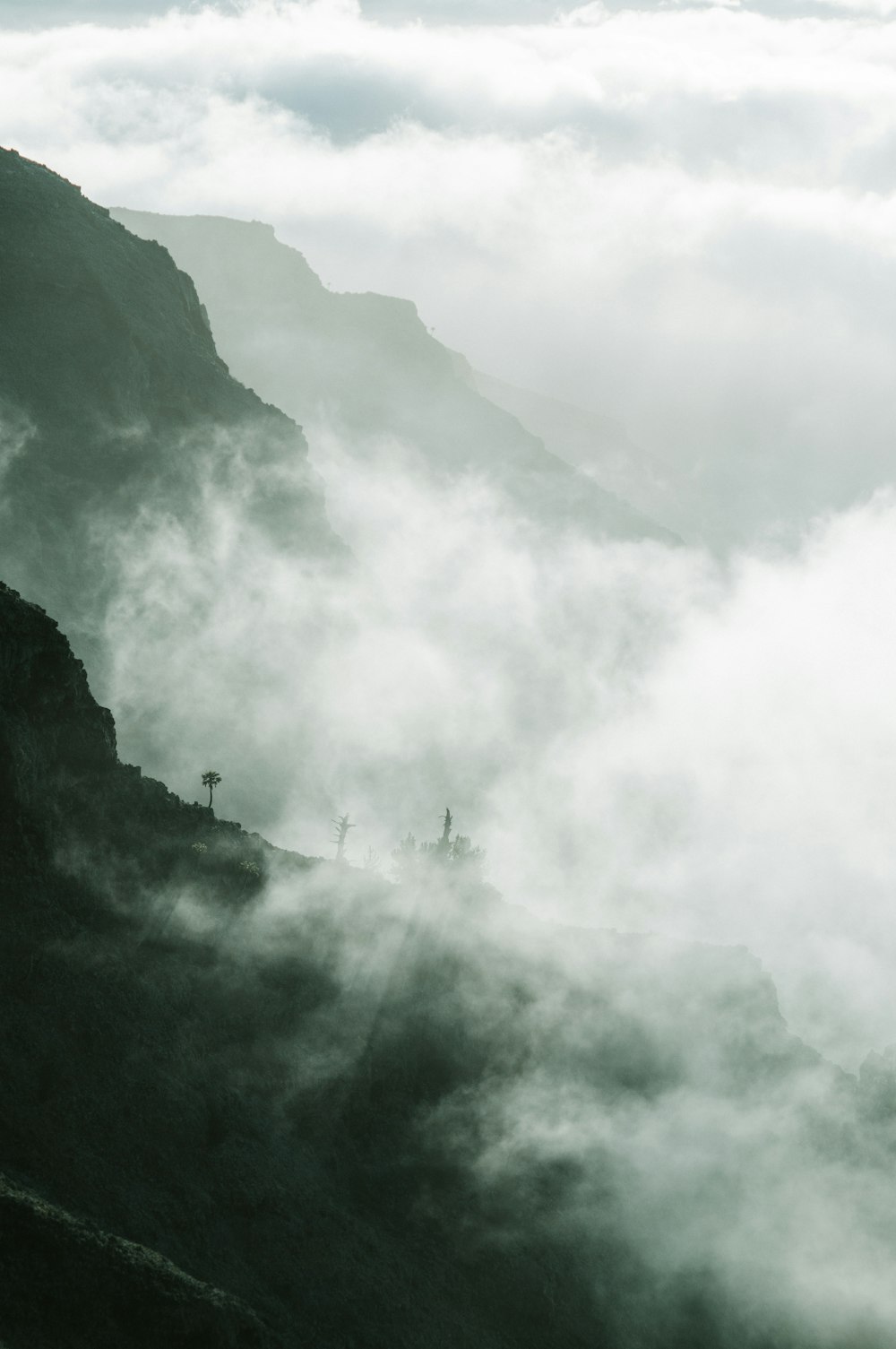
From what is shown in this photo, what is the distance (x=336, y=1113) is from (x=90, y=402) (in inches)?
4988

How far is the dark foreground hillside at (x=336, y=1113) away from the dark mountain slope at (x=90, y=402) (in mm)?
86641

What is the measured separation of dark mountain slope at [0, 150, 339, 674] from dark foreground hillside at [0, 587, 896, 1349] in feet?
284

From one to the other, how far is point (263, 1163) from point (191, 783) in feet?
304

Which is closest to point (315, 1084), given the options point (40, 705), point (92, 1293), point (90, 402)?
point (92, 1293)

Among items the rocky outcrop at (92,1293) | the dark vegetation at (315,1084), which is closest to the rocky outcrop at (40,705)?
the dark vegetation at (315,1084)

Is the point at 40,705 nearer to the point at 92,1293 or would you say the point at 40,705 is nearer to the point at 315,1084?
the point at 315,1084

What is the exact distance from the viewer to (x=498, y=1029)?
76.0 m

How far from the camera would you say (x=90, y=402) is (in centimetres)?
15600

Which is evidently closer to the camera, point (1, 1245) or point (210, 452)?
point (1, 1245)

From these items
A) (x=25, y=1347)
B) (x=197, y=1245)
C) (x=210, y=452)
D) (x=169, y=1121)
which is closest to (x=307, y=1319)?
(x=197, y=1245)

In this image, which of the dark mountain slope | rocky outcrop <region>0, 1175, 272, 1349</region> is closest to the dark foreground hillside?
rocky outcrop <region>0, 1175, 272, 1349</region>

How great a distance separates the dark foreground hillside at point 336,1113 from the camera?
49.9 metres

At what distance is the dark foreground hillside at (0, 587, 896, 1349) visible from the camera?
49.9 metres

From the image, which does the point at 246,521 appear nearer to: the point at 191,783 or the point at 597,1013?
the point at 191,783
